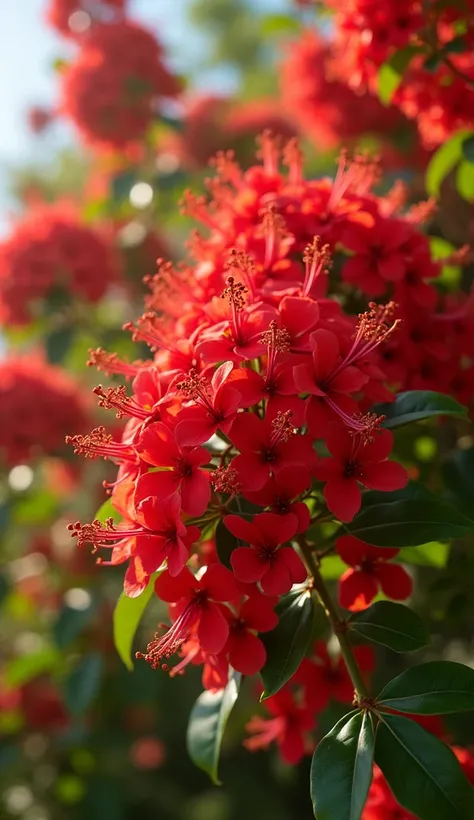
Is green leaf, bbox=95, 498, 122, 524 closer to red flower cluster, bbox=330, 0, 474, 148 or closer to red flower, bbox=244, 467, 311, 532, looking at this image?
red flower, bbox=244, 467, 311, 532

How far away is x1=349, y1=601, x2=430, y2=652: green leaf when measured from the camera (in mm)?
769

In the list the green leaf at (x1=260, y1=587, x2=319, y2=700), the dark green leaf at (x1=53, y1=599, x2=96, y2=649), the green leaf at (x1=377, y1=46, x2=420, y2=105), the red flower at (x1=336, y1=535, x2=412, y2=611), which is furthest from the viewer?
the dark green leaf at (x1=53, y1=599, x2=96, y2=649)

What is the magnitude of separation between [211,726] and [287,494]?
36cm

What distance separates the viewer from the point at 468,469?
102 cm

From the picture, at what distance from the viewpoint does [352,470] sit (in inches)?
30.2

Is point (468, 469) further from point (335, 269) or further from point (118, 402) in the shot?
point (118, 402)

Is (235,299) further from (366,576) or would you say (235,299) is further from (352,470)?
(366,576)

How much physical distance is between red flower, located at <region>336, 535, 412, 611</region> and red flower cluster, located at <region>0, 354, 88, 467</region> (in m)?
1.37

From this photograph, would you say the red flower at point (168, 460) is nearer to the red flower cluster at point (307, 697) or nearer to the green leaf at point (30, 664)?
the red flower cluster at point (307, 697)

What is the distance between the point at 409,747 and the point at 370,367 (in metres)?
0.38

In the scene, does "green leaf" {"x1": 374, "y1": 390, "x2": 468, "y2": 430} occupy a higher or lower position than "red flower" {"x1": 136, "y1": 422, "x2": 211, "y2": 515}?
lower

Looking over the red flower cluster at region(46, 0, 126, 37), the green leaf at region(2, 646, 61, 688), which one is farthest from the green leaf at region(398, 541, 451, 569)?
the red flower cluster at region(46, 0, 126, 37)

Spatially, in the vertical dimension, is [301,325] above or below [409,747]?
above

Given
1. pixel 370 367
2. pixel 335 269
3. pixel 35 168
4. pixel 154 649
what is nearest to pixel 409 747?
pixel 154 649
